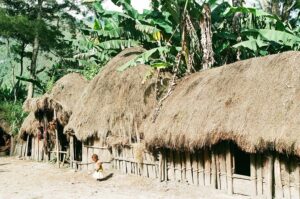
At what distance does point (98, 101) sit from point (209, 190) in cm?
590

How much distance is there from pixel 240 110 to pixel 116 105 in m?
5.31

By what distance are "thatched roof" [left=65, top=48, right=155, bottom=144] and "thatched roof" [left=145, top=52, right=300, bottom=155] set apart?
115 cm

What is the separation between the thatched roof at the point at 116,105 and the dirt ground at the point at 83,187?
1527mm

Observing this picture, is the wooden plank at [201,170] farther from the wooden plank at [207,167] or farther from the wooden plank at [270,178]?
the wooden plank at [270,178]

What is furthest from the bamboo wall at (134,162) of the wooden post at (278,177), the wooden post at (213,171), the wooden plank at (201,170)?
the wooden post at (278,177)

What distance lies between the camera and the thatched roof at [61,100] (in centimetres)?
1862

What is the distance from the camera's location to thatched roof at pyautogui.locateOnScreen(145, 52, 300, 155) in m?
10.4

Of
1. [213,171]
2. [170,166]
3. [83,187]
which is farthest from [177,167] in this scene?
[83,187]

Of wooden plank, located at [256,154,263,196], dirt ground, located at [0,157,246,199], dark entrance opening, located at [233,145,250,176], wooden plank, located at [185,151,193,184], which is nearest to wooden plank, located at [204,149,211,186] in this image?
dirt ground, located at [0,157,246,199]

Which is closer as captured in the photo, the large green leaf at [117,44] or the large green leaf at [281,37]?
the large green leaf at [281,37]

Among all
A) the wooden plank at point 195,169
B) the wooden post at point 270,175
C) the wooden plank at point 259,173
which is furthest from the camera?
the wooden plank at point 195,169

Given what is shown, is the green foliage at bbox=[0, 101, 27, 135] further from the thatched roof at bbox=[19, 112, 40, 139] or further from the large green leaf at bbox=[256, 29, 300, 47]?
the large green leaf at bbox=[256, 29, 300, 47]

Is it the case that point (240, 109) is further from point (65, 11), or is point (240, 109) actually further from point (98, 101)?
point (65, 11)

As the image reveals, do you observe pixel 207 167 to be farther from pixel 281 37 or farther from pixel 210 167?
pixel 281 37
